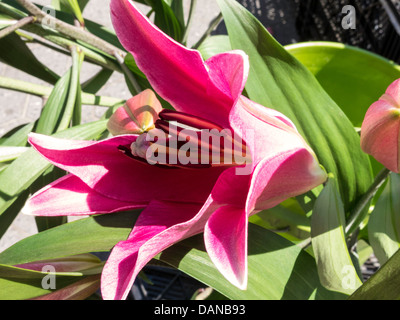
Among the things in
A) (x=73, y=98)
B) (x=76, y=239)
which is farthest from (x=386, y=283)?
(x=73, y=98)

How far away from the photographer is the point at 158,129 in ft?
0.72

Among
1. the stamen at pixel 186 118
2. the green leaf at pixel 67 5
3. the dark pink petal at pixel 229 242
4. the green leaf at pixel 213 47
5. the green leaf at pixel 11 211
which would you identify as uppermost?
the green leaf at pixel 67 5

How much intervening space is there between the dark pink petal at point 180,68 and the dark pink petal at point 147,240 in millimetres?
50

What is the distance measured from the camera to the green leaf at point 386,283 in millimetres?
157

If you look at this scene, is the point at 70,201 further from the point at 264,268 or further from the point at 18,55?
the point at 18,55

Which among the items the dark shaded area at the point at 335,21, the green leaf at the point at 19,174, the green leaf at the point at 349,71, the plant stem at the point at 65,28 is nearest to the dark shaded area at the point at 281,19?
the dark shaded area at the point at 335,21

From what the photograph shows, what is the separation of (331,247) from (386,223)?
2.4 inches

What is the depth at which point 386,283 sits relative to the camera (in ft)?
0.53

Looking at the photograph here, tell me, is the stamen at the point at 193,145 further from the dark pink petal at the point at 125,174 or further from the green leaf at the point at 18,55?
the green leaf at the point at 18,55

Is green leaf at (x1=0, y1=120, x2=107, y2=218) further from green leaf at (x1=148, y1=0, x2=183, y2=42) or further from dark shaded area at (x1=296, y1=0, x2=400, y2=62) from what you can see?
dark shaded area at (x1=296, y1=0, x2=400, y2=62)

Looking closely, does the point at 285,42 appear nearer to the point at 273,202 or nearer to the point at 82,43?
the point at 82,43

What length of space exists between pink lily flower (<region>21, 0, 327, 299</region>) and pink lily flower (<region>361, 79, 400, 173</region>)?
29mm

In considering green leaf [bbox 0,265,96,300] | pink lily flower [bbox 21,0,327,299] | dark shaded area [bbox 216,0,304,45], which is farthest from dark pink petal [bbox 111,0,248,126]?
dark shaded area [bbox 216,0,304,45]
